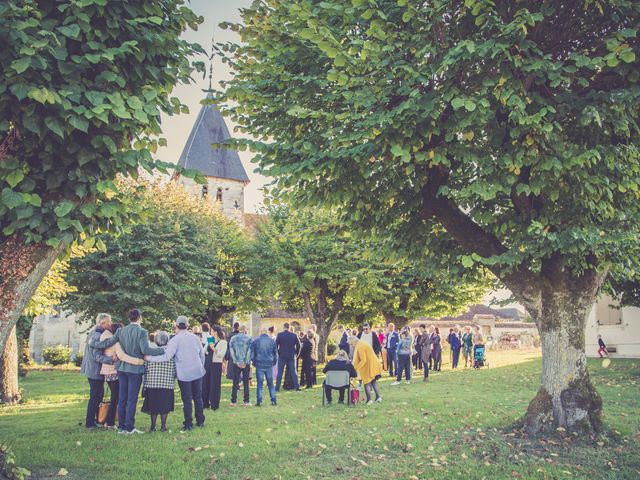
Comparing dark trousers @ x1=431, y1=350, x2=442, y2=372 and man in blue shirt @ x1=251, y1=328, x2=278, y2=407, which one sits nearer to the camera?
man in blue shirt @ x1=251, y1=328, x2=278, y2=407

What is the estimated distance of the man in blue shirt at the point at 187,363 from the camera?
10.1m

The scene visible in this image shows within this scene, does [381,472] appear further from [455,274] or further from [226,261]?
[226,261]

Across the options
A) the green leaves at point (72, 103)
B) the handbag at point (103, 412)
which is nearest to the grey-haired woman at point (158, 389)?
the handbag at point (103, 412)

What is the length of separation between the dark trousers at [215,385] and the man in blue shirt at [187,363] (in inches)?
96.6

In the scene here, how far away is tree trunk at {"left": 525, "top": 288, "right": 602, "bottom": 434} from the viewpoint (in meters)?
8.65

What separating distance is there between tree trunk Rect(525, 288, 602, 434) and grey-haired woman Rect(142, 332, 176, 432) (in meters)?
6.31

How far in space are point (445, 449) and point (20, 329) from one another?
28.4 metres

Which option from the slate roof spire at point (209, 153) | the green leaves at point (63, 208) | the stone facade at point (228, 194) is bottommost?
the green leaves at point (63, 208)

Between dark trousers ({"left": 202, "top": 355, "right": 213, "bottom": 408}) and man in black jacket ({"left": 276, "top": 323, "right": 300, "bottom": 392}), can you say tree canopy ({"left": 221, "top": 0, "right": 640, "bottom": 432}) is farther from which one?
man in black jacket ({"left": 276, "top": 323, "right": 300, "bottom": 392})

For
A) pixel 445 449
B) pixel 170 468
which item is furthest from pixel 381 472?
pixel 170 468

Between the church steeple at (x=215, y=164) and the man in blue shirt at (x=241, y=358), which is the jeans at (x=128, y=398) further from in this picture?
the church steeple at (x=215, y=164)

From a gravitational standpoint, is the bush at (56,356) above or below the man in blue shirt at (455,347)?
below

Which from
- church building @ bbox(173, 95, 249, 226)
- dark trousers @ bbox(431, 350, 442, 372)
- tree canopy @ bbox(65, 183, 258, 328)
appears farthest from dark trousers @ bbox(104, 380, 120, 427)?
church building @ bbox(173, 95, 249, 226)

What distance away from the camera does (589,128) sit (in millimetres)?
8336
